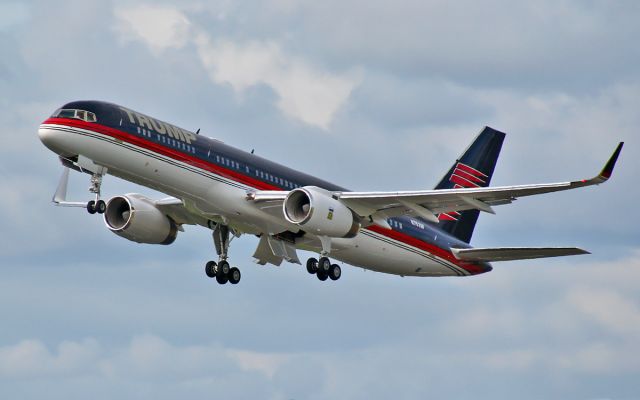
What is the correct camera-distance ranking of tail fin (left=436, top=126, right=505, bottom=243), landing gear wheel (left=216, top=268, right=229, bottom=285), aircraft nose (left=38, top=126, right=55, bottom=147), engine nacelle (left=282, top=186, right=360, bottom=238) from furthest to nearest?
1. tail fin (left=436, top=126, right=505, bottom=243)
2. landing gear wheel (left=216, top=268, right=229, bottom=285)
3. engine nacelle (left=282, top=186, right=360, bottom=238)
4. aircraft nose (left=38, top=126, right=55, bottom=147)

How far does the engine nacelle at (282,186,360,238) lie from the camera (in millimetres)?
61781

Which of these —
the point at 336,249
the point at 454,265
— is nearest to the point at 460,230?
the point at 454,265

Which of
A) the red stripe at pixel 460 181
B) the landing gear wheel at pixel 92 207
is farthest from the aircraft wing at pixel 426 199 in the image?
the red stripe at pixel 460 181

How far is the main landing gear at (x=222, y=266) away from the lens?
68125 millimetres

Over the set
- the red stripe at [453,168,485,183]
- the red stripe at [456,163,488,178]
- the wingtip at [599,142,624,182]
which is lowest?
the wingtip at [599,142,624,182]

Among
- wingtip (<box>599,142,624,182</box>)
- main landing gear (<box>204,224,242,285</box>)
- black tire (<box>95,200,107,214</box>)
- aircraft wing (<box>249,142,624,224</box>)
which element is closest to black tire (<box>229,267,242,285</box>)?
main landing gear (<box>204,224,242,285</box>)

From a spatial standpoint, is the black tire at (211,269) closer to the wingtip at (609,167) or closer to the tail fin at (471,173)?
the tail fin at (471,173)

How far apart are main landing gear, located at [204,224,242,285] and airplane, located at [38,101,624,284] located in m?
0.05

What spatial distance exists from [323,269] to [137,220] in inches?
382

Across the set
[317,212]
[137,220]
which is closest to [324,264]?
[317,212]

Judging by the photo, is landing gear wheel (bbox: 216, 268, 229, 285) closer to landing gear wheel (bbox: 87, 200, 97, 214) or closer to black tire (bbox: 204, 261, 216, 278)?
black tire (bbox: 204, 261, 216, 278)

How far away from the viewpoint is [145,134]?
59688 mm

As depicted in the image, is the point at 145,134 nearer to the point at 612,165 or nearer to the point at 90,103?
the point at 90,103

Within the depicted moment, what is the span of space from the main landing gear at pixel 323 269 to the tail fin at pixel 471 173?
403 inches
